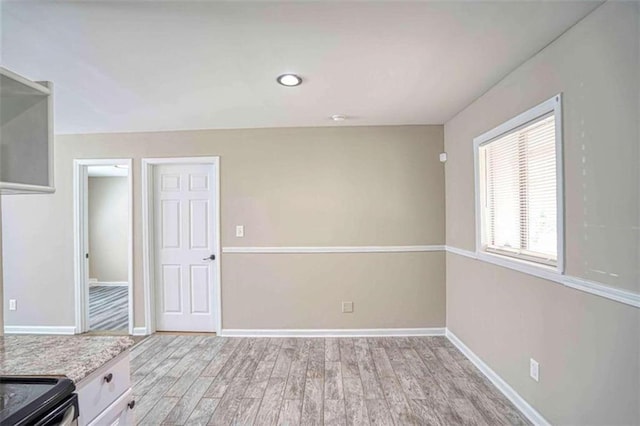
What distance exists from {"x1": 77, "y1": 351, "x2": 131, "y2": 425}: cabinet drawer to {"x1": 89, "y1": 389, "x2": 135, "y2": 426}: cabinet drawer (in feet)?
0.05

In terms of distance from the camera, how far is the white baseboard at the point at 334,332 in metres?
3.62

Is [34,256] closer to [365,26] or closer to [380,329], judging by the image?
[380,329]

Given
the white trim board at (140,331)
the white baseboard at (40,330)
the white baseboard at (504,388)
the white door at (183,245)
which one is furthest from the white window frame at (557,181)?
the white baseboard at (40,330)

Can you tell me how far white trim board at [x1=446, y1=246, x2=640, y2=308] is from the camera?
4.74ft

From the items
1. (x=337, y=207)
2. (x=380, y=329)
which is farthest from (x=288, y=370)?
(x=337, y=207)

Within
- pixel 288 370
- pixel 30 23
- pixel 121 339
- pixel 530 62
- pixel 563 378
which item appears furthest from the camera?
pixel 288 370

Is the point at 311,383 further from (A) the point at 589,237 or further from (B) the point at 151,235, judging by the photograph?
(B) the point at 151,235

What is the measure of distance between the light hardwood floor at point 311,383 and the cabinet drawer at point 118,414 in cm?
98

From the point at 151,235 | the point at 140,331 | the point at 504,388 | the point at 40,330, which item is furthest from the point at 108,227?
the point at 504,388

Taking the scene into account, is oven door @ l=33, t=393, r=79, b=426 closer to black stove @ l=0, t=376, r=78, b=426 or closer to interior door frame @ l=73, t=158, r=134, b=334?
black stove @ l=0, t=376, r=78, b=426

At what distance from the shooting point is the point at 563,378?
183 cm

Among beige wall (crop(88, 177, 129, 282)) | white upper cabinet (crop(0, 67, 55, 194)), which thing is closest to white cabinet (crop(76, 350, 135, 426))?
white upper cabinet (crop(0, 67, 55, 194))

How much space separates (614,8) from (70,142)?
16.3 feet

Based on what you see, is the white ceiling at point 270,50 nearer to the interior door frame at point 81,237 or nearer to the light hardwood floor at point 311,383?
the interior door frame at point 81,237
